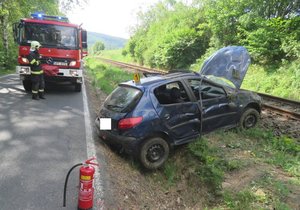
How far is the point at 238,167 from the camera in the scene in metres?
4.99

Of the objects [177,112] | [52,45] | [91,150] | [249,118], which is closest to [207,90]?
[177,112]

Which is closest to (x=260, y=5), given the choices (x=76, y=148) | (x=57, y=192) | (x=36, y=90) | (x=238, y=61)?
(x=238, y=61)

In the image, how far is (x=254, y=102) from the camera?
23.0 ft

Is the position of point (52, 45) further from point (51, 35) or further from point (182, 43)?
point (182, 43)

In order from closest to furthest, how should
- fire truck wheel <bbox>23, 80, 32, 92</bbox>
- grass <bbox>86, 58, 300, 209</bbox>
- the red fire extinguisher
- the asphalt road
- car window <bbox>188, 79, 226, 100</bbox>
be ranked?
the red fire extinguisher < the asphalt road < grass <bbox>86, 58, 300, 209</bbox> < car window <bbox>188, 79, 226, 100</bbox> < fire truck wheel <bbox>23, 80, 32, 92</bbox>

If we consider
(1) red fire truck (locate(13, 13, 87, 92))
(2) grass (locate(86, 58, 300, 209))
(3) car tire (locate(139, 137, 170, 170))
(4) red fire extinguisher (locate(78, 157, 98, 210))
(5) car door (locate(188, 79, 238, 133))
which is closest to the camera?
(4) red fire extinguisher (locate(78, 157, 98, 210))

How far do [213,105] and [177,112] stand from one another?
1.06m

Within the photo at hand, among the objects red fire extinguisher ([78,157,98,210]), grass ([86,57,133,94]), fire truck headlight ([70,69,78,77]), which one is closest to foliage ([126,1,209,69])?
grass ([86,57,133,94])

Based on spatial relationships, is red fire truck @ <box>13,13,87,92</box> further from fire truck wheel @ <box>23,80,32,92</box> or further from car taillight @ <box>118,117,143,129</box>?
car taillight @ <box>118,117,143,129</box>

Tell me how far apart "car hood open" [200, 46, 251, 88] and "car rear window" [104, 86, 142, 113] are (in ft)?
12.6

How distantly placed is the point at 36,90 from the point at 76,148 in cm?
494

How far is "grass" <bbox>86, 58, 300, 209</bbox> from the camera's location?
Answer: 13.3ft

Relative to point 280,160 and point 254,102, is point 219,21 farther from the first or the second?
A: point 280,160

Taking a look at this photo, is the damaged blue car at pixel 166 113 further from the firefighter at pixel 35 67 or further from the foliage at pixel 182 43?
the foliage at pixel 182 43
